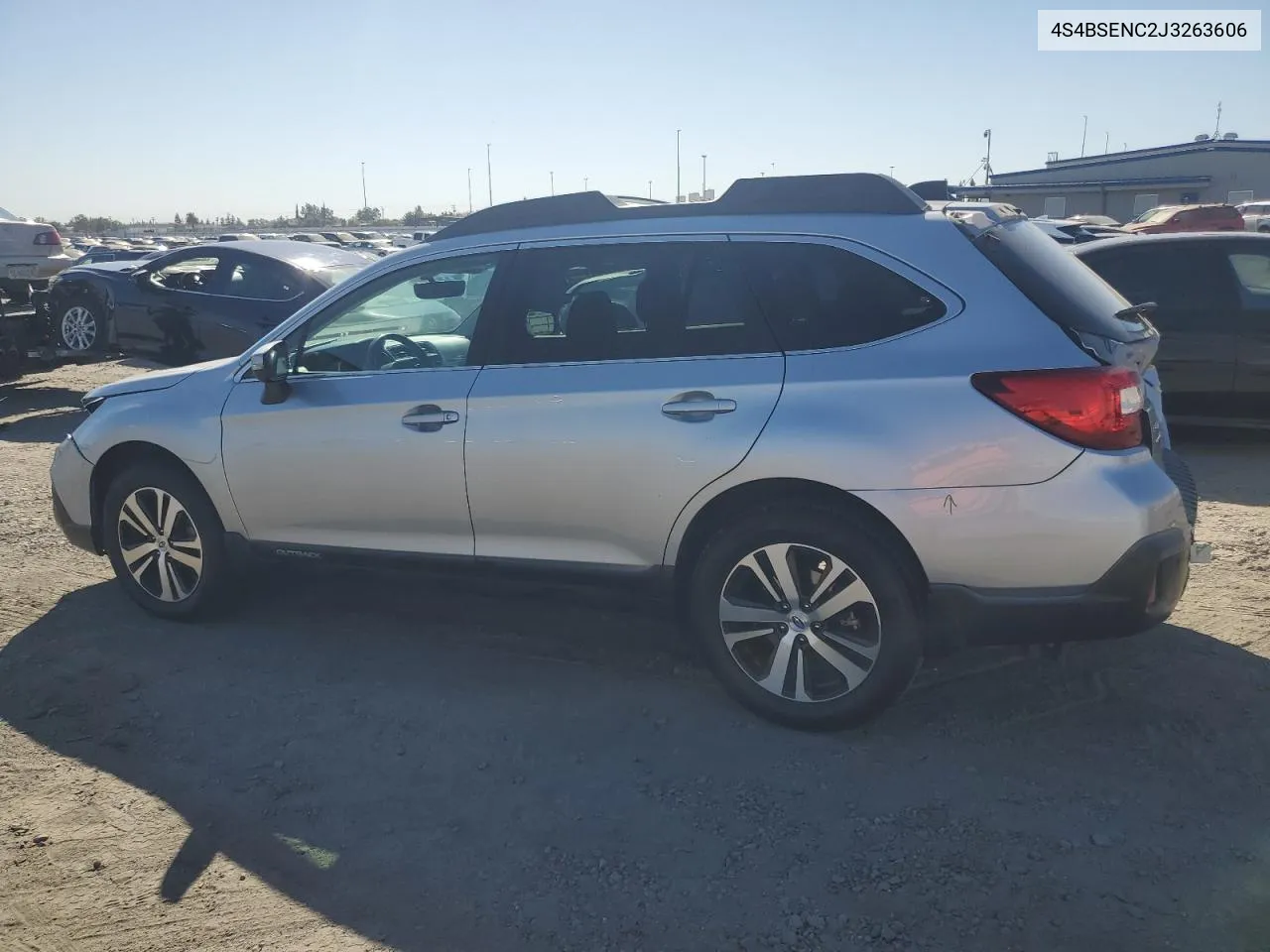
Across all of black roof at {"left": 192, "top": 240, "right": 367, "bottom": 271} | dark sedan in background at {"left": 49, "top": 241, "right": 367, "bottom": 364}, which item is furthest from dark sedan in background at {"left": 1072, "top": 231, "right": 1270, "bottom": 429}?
black roof at {"left": 192, "top": 240, "right": 367, "bottom": 271}

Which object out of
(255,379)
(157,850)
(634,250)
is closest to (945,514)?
(634,250)

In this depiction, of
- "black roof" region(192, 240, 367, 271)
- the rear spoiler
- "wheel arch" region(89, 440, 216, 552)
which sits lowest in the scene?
"wheel arch" region(89, 440, 216, 552)

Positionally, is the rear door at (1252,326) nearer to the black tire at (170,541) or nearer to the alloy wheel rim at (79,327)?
the black tire at (170,541)

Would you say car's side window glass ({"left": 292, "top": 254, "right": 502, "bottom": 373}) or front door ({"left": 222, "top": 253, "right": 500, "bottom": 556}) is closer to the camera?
front door ({"left": 222, "top": 253, "right": 500, "bottom": 556})

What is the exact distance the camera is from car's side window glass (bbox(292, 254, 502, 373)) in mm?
4520

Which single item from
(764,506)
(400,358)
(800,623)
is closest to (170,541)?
(400,358)

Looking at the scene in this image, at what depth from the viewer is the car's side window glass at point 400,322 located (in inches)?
178

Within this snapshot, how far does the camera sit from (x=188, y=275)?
37.2ft

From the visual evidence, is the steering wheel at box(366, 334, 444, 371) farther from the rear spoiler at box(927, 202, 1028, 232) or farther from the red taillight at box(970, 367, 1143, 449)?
the red taillight at box(970, 367, 1143, 449)

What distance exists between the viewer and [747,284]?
3.96 m

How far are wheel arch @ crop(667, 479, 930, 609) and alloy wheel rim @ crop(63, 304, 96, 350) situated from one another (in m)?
9.98

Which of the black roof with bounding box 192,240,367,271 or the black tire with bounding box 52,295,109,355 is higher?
the black roof with bounding box 192,240,367,271

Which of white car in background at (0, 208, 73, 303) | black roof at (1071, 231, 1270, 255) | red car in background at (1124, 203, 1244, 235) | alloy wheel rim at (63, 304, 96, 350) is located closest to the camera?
black roof at (1071, 231, 1270, 255)

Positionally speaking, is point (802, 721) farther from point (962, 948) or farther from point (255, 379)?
point (255, 379)
